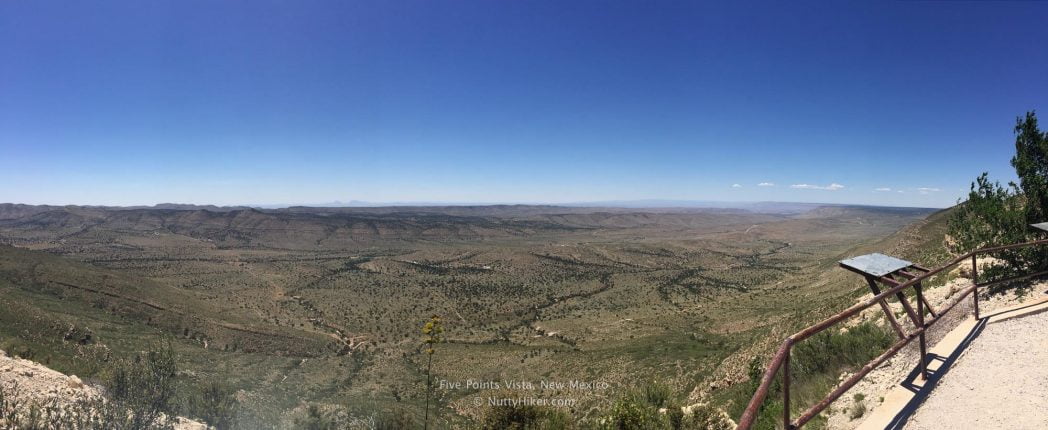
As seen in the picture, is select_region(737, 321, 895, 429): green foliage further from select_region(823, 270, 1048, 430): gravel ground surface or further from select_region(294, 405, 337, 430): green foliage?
select_region(294, 405, 337, 430): green foliage

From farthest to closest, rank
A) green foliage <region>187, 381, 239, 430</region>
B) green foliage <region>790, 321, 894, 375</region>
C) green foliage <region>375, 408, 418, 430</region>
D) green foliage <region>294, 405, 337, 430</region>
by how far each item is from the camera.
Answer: green foliage <region>375, 408, 418, 430</region> → green foliage <region>294, 405, 337, 430</region> → green foliage <region>187, 381, 239, 430</region> → green foliage <region>790, 321, 894, 375</region>

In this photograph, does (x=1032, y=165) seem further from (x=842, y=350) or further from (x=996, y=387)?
(x=996, y=387)

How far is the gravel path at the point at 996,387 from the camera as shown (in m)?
4.48

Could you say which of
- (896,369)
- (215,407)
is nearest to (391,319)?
(215,407)

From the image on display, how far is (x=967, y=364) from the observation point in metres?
5.60

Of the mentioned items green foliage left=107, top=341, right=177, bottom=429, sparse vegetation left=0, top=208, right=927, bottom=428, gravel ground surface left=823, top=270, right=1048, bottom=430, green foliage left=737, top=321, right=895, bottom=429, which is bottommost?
sparse vegetation left=0, top=208, right=927, bottom=428

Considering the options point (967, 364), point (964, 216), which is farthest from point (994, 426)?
point (964, 216)

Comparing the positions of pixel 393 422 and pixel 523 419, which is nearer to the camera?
pixel 523 419

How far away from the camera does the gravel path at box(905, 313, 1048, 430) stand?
4.48m

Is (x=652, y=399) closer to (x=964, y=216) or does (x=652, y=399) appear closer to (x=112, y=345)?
(x=964, y=216)

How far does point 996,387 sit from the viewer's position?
16.5ft

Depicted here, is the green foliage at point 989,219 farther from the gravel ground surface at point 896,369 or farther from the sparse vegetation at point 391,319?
the sparse vegetation at point 391,319

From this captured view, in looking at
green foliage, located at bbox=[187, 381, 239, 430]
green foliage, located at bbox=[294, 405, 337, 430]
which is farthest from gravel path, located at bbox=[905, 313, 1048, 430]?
green foliage, located at bbox=[187, 381, 239, 430]

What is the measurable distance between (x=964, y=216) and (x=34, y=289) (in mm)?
62481
